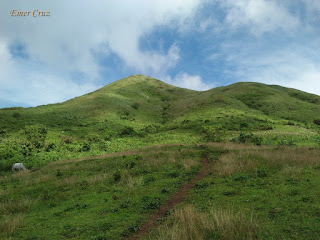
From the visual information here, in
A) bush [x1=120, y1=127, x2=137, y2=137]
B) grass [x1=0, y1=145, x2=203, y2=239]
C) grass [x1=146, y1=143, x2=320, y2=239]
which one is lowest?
grass [x1=0, y1=145, x2=203, y2=239]

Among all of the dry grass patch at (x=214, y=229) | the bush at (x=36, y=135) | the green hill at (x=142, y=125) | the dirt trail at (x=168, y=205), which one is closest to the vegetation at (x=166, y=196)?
the dry grass patch at (x=214, y=229)

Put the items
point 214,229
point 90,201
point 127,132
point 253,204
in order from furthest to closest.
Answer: point 127,132
point 90,201
point 253,204
point 214,229

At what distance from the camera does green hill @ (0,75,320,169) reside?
39.2 metres

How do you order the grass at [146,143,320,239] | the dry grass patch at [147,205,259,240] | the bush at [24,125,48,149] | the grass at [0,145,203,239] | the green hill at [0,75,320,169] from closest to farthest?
the dry grass patch at [147,205,259,240], the grass at [146,143,320,239], the grass at [0,145,203,239], the green hill at [0,75,320,169], the bush at [24,125,48,149]

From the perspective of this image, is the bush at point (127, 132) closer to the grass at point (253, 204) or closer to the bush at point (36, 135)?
the bush at point (36, 135)

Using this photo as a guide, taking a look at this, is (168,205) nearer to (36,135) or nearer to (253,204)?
(253,204)

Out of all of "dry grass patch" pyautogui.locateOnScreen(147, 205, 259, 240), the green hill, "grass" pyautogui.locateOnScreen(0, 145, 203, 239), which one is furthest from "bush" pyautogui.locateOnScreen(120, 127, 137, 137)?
"dry grass patch" pyautogui.locateOnScreen(147, 205, 259, 240)

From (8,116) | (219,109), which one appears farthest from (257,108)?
(8,116)

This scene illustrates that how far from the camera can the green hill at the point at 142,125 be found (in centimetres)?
3925

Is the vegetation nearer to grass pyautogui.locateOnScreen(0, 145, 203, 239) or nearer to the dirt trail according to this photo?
grass pyautogui.locateOnScreen(0, 145, 203, 239)

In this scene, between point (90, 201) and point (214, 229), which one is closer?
point (214, 229)

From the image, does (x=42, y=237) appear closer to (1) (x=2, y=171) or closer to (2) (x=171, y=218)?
(2) (x=171, y=218)

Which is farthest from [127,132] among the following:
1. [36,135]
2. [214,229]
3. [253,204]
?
[214,229]

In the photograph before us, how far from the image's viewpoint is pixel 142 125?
7212 cm
